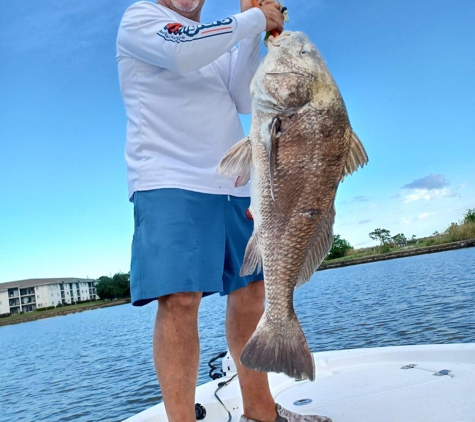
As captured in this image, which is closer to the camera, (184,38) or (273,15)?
(184,38)

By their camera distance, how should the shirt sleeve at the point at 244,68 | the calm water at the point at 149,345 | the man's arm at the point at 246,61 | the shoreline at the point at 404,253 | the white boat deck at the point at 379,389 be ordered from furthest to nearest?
the shoreline at the point at 404,253, the calm water at the point at 149,345, the white boat deck at the point at 379,389, the shirt sleeve at the point at 244,68, the man's arm at the point at 246,61

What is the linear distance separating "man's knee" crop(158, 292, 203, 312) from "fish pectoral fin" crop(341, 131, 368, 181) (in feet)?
3.33

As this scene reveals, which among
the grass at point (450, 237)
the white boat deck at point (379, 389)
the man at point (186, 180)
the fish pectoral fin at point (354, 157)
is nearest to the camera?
the fish pectoral fin at point (354, 157)

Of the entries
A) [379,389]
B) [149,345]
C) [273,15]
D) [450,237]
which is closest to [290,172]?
[273,15]

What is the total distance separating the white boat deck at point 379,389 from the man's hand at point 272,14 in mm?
2368

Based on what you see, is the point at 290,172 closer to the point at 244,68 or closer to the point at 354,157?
the point at 354,157

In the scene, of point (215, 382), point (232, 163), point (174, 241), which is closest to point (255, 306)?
point (174, 241)

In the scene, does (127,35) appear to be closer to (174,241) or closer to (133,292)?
(174,241)

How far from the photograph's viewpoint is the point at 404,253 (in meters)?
71.5

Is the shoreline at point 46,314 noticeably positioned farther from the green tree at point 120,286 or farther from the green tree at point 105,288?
the green tree at point 105,288

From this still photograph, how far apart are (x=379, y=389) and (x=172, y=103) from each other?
258 cm

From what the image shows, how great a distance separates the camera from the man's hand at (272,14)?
2.43 m

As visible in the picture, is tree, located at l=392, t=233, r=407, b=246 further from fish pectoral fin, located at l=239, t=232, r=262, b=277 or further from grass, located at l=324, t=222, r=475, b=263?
fish pectoral fin, located at l=239, t=232, r=262, b=277

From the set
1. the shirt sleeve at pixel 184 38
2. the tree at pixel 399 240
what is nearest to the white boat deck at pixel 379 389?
the shirt sleeve at pixel 184 38
